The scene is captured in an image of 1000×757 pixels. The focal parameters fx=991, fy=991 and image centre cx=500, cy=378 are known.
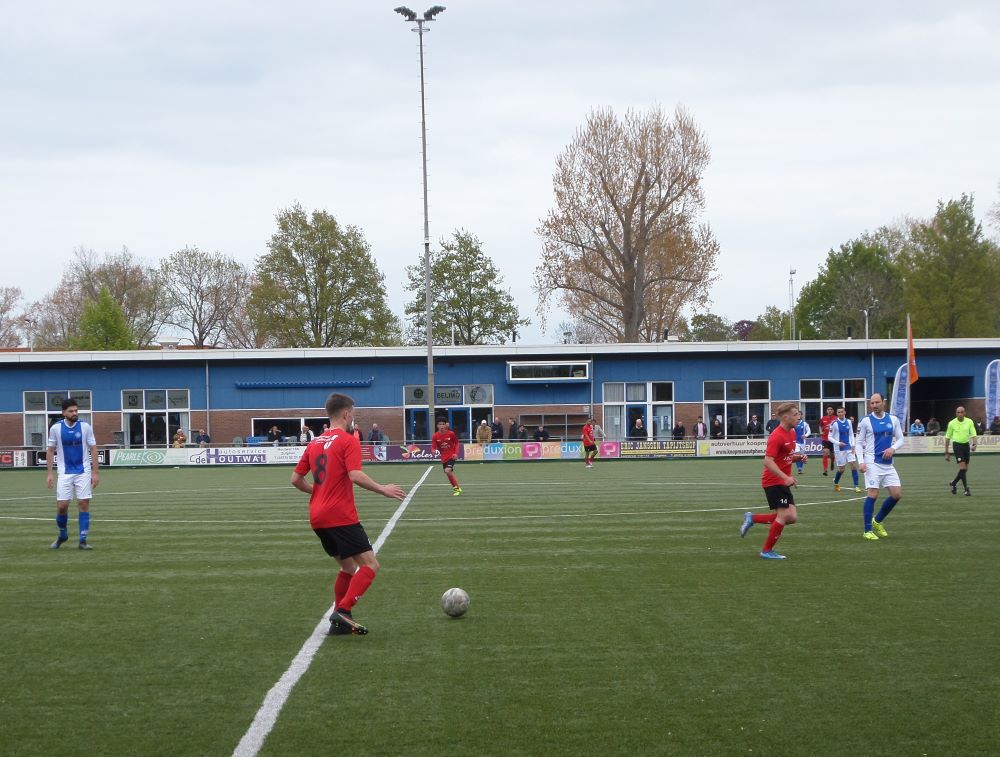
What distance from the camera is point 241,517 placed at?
18.4 meters

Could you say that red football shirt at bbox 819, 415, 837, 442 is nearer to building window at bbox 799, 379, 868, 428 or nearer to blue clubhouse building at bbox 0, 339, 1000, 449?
blue clubhouse building at bbox 0, 339, 1000, 449

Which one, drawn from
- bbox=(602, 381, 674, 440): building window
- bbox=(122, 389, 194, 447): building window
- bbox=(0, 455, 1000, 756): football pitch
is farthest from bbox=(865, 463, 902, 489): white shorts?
bbox=(122, 389, 194, 447): building window

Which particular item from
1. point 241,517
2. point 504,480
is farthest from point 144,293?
point 241,517

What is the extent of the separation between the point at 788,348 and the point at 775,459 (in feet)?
Answer: 130

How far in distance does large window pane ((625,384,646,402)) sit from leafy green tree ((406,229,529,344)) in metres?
23.2

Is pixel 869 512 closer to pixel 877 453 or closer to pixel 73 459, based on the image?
pixel 877 453

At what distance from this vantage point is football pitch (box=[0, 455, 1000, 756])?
18.8 feet

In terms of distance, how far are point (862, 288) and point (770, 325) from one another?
2457 centimetres

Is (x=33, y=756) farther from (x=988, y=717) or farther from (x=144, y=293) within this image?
(x=144, y=293)

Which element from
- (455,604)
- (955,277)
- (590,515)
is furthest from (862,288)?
(455,604)

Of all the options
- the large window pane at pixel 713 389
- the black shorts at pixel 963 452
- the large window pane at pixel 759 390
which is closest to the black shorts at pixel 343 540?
the black shorts at pixel 963 452

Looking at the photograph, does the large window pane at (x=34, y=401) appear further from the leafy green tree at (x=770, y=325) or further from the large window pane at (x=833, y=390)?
the leafy green tree at (x=770, y=325)

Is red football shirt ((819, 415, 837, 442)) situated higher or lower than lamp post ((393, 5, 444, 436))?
lower

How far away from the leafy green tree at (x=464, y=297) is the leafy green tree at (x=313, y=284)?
23.9 ft
